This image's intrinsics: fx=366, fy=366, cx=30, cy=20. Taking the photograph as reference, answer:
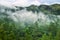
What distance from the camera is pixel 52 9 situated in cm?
905

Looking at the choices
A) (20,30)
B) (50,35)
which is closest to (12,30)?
(20,30)

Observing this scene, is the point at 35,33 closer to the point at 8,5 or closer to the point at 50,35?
the point at 50,35

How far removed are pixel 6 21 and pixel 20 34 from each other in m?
0.48

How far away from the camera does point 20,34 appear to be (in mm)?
9148

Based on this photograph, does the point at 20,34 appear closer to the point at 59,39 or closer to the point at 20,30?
the point at 20,30

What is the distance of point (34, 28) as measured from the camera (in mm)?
9062

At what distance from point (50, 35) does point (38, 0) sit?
916 millimetres

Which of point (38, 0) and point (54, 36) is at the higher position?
point (38, 0)

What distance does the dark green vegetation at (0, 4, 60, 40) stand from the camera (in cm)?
901

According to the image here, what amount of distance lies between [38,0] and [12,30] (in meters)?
1.00

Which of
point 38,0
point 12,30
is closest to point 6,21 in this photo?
point 12,30

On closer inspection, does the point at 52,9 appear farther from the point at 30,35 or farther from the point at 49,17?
the point at 30,35

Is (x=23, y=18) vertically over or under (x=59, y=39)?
over

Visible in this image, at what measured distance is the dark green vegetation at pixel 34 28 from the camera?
901cm
